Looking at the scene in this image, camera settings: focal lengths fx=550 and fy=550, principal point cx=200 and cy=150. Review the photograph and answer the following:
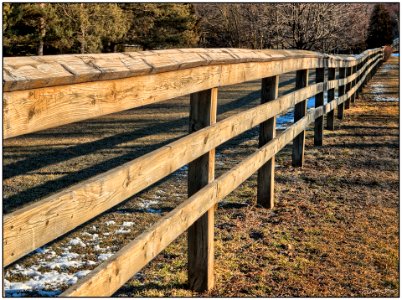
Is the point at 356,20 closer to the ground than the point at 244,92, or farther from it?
farther from it

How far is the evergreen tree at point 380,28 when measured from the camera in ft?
201

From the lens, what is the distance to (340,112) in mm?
11359

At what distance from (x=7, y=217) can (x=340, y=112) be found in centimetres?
1029

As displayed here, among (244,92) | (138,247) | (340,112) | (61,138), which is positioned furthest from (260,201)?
(244,92)

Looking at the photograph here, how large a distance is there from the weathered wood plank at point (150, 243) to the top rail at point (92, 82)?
61 centimetres

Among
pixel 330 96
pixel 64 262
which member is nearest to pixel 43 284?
pixel 64 262

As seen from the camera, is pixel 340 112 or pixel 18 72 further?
pixel 340 112

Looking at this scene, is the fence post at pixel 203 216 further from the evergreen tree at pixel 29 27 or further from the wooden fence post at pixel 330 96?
the evergreen tree at pixel 29 27

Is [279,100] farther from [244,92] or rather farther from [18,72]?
[244,92]

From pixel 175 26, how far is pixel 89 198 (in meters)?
40.6

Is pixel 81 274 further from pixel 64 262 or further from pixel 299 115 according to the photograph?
pixel 299 115

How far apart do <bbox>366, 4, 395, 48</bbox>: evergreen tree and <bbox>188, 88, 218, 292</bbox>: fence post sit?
6112 cm

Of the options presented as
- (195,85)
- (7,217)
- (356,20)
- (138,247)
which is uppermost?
(356,20)

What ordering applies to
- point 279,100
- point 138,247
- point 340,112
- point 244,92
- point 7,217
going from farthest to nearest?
point 244,92 < point 340,112 < point 279,100 < point 138,247 < point 7,217
